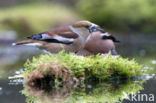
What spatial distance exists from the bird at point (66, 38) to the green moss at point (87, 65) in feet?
3.05

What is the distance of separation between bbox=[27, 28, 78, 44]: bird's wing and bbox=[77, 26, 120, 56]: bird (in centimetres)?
39

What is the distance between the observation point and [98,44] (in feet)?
42.4

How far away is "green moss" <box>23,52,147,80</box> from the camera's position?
10742 mm

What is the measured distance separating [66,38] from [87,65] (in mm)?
1583

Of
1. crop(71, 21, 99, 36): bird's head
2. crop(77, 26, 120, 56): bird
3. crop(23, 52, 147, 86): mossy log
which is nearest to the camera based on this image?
crop(23, 52, 147, 86): mossy log

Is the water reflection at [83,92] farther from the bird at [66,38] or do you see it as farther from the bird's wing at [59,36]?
the bird's wing at [59,36]

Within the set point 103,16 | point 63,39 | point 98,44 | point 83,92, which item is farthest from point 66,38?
point 103,16

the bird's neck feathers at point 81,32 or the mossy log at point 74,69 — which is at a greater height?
the bird's neck feathers at point 81,32

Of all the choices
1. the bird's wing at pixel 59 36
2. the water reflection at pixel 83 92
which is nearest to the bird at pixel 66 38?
the bird's wing at pixel 59 36

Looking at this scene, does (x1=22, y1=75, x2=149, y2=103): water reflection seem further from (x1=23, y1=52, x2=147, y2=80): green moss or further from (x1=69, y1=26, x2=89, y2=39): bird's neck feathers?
(x1=69, y1=26, x2=89, y2=39): bird's neck feathers

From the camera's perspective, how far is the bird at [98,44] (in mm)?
12758

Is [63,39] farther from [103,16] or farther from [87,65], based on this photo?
[103,16]

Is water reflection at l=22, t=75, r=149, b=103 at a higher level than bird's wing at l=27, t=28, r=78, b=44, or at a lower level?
lower

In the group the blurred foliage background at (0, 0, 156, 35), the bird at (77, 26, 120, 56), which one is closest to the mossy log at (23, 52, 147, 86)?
the bird at (77, 26, 120, 56)
